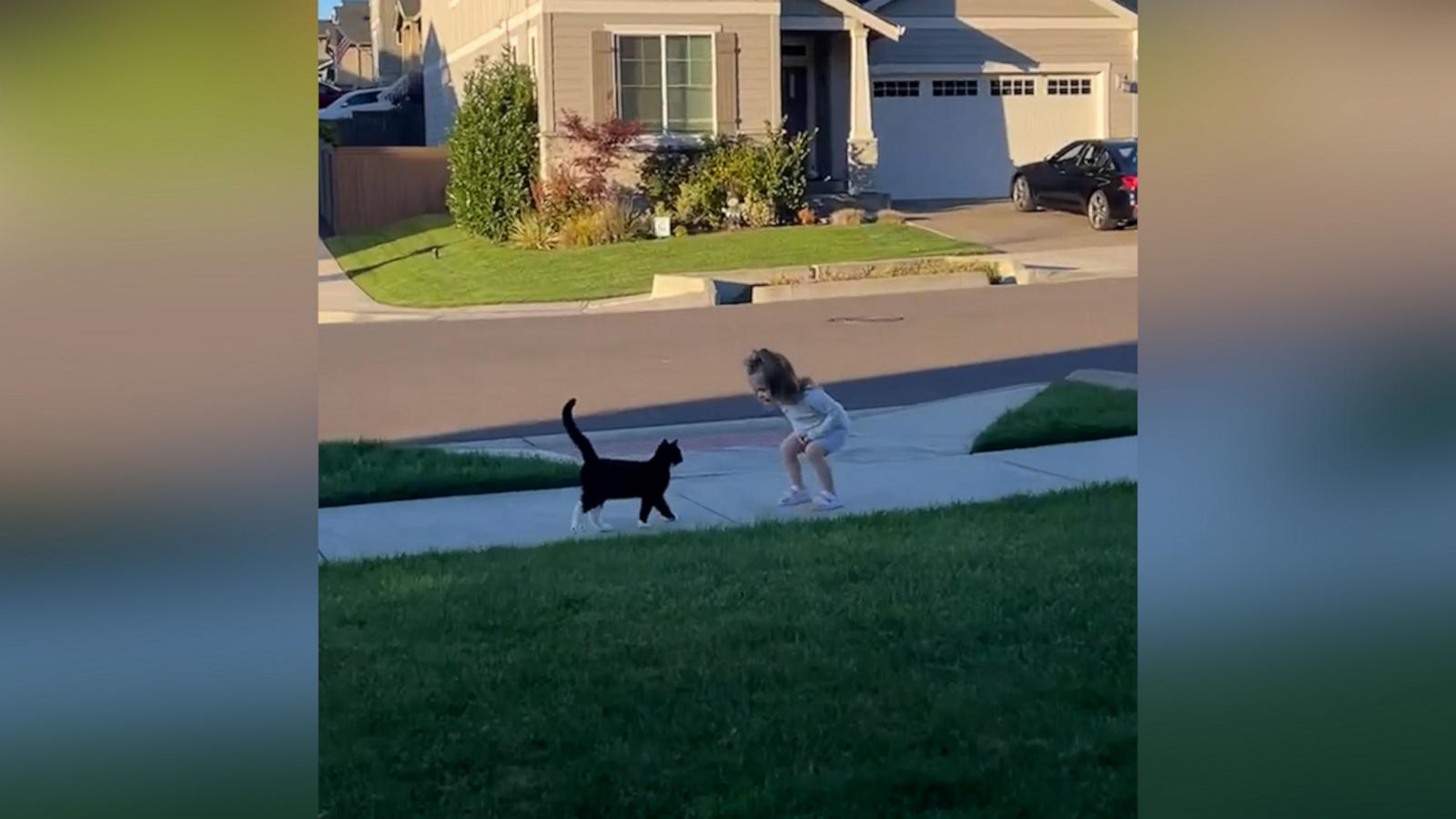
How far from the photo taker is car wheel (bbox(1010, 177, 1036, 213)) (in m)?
24.0

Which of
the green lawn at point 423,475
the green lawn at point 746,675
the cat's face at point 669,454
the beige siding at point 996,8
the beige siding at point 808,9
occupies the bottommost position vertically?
the green lawn at point 746,675

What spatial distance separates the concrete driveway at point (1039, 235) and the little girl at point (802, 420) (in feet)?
33.4

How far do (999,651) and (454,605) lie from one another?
78.0 inches

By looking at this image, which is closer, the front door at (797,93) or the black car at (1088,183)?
the black car at (1088,183)

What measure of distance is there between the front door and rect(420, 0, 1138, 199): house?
1.0 inches

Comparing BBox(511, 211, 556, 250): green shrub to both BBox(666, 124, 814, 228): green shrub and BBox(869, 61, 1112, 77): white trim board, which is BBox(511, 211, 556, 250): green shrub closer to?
BBox(666, 124, 814, 228): green shrub

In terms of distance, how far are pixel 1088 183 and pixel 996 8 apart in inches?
208

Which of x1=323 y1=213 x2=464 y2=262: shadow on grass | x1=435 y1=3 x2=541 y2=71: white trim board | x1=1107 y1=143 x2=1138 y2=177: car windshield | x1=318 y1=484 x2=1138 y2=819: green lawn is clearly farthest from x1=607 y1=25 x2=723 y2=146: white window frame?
x1=318 y1=484 x2=1138 y2=819: green lawn

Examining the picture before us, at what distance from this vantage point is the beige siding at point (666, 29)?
22.6 meters

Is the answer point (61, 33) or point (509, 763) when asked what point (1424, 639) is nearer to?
point (509, 763)

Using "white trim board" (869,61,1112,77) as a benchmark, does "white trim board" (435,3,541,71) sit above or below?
above

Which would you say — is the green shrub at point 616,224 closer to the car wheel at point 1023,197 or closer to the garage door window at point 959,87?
the car wheel at point 1023,197

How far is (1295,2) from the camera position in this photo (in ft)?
11.8

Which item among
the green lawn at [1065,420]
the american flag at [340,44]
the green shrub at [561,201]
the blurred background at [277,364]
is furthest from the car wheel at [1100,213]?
the american flag at [340,44]
